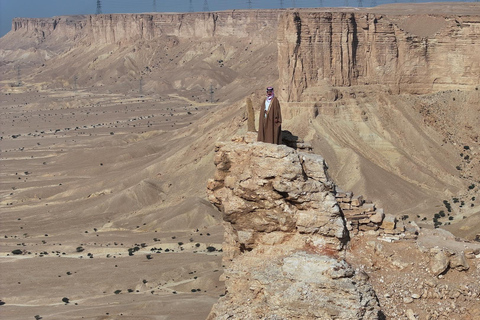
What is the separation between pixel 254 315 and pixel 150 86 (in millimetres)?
121558

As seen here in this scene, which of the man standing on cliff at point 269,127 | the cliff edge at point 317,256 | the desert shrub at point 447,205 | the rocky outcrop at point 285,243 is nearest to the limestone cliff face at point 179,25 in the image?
the desert shrub at point 447,205

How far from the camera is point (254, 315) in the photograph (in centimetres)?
1288

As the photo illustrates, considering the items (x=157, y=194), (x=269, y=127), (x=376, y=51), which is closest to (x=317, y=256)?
(x=269, y=127)

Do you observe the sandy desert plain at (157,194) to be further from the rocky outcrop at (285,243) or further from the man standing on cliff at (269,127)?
the man standing on cliff at (269,127)

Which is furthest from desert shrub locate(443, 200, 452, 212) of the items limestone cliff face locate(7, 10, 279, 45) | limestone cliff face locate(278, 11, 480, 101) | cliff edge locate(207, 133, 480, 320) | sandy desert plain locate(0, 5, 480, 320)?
limestone cliff face locate(7, 10, 279, 45)

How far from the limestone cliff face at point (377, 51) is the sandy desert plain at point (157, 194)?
152 cm

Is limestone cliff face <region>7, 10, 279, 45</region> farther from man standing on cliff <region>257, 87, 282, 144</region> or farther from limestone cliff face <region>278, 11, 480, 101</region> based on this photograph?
man standing on cliff <region>257, 87, 282, 144</region>

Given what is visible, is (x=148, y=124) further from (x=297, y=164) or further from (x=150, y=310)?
(x=297, y=164)

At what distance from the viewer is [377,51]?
2208 inches

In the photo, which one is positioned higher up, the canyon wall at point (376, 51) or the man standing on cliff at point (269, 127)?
the man standing on cliff at point (269, 127)

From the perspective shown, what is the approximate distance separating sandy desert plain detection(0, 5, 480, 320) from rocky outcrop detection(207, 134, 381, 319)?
144cm

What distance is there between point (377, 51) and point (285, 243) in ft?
145

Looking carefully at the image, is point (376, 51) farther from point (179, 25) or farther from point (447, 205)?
point (179, 25)

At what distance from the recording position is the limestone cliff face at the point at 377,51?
52.4 meters
